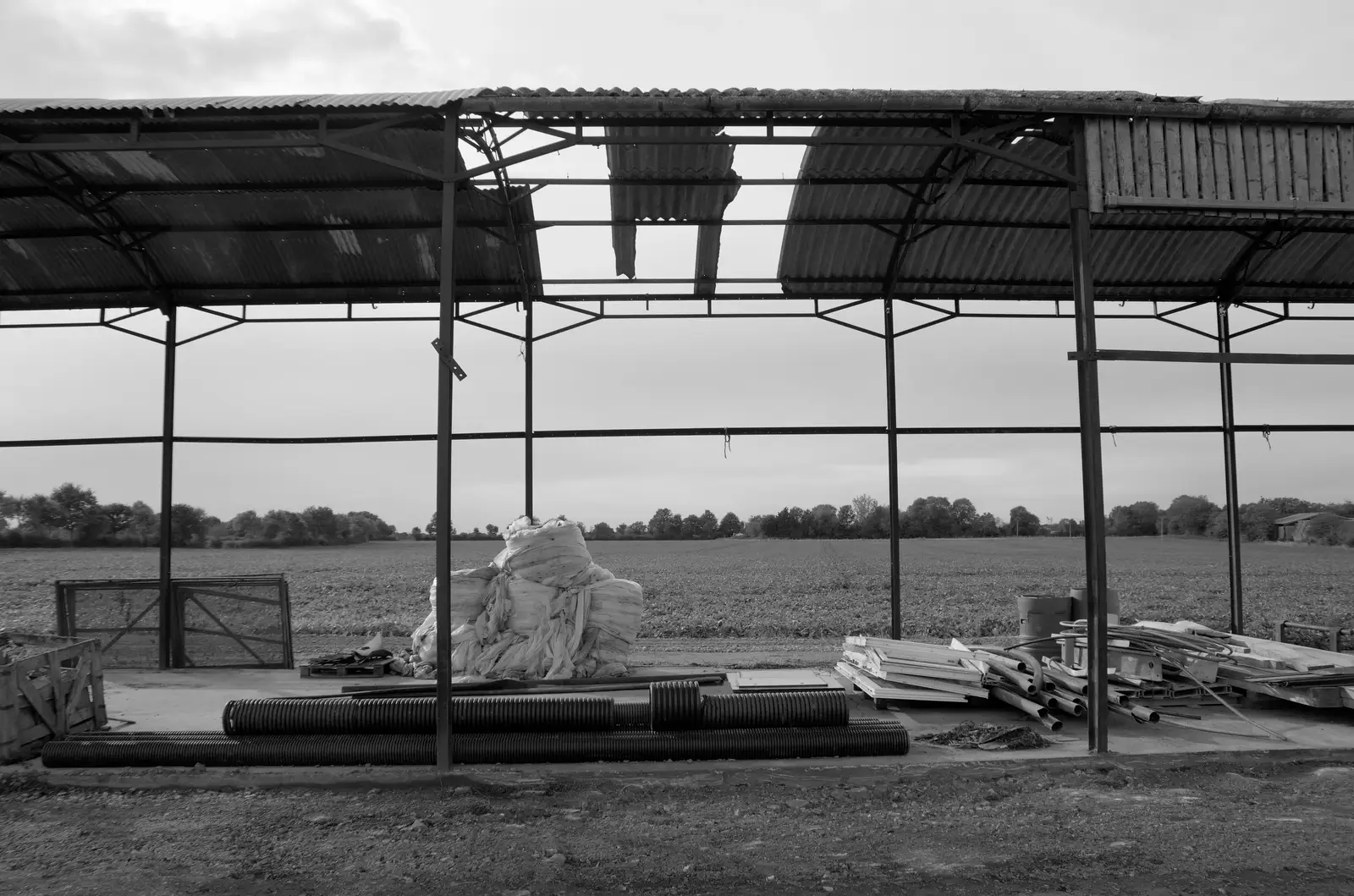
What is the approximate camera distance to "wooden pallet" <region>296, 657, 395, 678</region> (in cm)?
1155

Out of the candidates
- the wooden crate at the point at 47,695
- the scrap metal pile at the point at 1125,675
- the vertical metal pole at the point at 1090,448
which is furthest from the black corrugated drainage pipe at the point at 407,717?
the vertical metal pole at the point at 1090,448

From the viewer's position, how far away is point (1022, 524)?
78750 millimetres

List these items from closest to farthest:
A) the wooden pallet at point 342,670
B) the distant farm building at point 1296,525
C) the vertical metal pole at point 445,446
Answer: the vertical metal pole at point 445,446
the wooden pallet at point 342,670
the distant farm building at point 1296,525

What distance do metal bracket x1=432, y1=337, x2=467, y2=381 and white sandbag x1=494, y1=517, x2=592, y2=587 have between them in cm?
378

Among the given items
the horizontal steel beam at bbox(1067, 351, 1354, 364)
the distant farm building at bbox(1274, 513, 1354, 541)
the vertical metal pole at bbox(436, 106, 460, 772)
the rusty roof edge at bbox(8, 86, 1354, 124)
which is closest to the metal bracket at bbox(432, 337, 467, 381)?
the vertical metal pole at bbox(436, 106, 460, 772)

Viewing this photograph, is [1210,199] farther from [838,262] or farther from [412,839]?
[412,839]

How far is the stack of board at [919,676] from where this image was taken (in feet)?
31.2

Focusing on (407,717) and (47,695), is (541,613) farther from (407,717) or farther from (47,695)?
(47,695)

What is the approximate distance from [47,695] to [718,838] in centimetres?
594

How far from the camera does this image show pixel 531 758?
7.62 m

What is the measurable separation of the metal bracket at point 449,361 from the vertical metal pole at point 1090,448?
511cm

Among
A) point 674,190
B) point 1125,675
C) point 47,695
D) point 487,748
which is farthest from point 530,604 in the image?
point 1125,675

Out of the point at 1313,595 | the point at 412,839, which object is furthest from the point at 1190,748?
the point at 1313,595

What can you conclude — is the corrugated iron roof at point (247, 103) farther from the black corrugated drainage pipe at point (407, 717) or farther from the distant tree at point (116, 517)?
the distant tree at point (116, 517)
